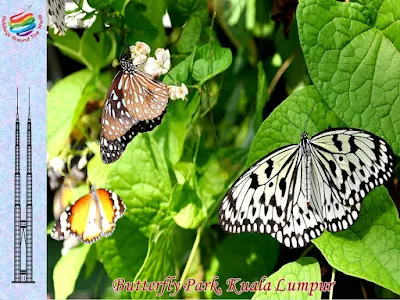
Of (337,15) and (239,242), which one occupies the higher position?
(337,15)

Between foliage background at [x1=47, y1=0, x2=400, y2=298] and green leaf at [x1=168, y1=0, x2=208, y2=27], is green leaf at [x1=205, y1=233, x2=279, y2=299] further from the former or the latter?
green leaf at [x1=168, y1=0, x2=208, y2=27]

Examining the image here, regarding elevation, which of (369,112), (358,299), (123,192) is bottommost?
(358,299)

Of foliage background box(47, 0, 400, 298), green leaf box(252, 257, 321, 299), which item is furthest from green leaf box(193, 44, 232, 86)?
green leaf box(252, 257, 321, 299)

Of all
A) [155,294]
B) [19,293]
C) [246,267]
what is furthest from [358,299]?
[19,293]

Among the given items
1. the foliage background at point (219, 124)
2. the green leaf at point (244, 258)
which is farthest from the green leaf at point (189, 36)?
the green leaf at point (244, 258)

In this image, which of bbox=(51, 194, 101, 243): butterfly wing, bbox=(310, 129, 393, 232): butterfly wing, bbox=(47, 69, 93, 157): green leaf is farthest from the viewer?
bbox=(47, 69, 93, 157): green leaf

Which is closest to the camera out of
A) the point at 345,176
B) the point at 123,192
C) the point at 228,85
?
the point at 345,176

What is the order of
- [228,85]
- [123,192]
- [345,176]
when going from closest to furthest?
[345,176] < [123,192] < [228,85]

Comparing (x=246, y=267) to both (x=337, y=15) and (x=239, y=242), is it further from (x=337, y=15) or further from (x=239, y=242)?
(x=337, y=15)
